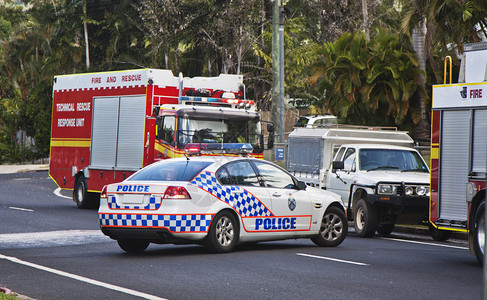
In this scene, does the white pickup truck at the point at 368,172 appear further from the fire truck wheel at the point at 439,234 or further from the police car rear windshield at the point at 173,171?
the police car rear windshield at the point at 173,171

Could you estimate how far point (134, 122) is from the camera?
838 inches

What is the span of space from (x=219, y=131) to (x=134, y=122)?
8.43 ft

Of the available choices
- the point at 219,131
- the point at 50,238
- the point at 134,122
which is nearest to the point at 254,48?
the point at 134,122

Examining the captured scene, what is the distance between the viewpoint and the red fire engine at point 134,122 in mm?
19594

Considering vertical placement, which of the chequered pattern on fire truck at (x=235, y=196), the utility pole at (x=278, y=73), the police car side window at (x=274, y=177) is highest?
the utility pole at (x=278, y=73)

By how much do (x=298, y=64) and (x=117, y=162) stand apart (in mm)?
23030

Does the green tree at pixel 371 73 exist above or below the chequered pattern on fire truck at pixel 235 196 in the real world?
above

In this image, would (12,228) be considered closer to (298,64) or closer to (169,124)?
(169,124)

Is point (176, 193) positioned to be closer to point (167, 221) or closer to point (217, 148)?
point (167, 221)

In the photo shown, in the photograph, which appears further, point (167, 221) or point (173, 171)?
point (173, 171)

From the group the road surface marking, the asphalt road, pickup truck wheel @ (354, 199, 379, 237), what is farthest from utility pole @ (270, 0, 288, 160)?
the road surface marking

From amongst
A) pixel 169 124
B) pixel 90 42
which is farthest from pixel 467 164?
pixel 90 42

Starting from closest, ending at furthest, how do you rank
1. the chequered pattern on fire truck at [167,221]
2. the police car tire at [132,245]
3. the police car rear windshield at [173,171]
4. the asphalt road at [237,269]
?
the asphalt road at [237,269]
the chequered pattern on fire truck at [167,221]
the police car rear windshield at [173,171]
the police car tire at [132,245]

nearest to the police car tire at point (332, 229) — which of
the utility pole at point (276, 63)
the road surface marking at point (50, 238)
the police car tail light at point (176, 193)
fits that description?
the police car tail light at point (176, 193)
